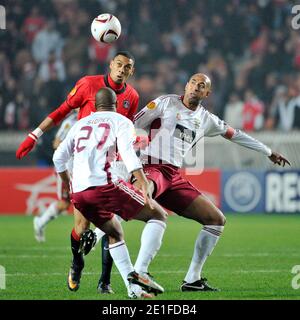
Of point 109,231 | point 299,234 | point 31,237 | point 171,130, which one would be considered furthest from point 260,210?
point 109,231

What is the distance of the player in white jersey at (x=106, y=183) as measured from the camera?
6824 millimetres

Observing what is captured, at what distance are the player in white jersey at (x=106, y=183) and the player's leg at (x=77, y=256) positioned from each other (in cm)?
65

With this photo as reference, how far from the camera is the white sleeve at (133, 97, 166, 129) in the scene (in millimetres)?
7992

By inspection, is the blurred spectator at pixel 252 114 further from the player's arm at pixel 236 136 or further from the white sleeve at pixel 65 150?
the white sleeve at pixel 65 150

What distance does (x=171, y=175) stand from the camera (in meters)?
7.95

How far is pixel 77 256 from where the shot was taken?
25.0ft

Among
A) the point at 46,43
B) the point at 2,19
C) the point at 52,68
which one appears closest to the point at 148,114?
the point at 2,19

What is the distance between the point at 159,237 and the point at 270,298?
3.31 ft

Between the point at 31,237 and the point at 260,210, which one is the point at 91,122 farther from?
the point at 260,210

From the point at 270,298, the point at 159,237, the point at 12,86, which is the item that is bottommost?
the point at 270,298

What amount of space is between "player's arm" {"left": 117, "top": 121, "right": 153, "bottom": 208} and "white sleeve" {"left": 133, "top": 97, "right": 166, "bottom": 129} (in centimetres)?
119

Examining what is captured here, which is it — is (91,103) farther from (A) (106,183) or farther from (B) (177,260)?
(B) (177,260)

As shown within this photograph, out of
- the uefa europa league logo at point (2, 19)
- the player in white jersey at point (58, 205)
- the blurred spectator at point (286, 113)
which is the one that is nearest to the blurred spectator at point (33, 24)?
the uefa europa league logo at point (2, 19)
